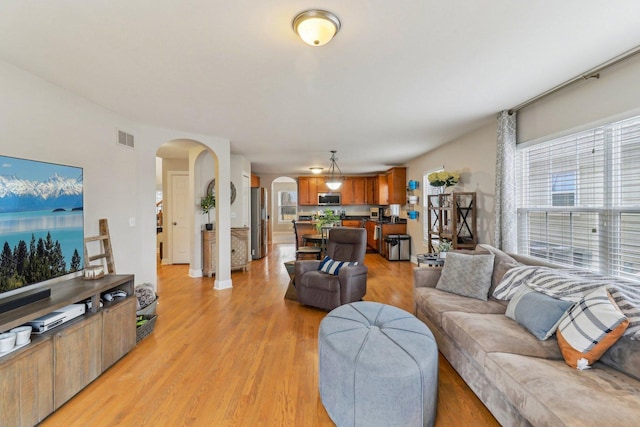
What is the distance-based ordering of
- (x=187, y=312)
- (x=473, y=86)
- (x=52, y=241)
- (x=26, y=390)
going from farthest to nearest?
(x=187, y=312), (x=473, y=86), (x=52, y=241), (x=26, y=390)

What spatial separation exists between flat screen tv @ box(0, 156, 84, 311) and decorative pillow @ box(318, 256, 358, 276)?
260 cm

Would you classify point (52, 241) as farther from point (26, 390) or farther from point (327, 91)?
point (327, 91)

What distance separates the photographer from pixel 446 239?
455 cm

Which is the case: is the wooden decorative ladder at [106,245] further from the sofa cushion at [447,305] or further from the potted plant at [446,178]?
the potted plant at [446,178]

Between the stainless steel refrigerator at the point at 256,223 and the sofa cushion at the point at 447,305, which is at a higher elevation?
the stainless steel refrigerator at the point at 256,223

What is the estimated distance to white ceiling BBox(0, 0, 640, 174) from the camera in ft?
5.41

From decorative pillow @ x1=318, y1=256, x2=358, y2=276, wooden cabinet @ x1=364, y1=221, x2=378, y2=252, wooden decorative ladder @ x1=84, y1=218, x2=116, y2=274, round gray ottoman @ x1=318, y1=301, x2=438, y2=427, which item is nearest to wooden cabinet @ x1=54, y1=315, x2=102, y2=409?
wooden decorative ladder @ x1=84, y1=218, x2=116, y2=274

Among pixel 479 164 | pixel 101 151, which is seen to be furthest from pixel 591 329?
pixel 101 151

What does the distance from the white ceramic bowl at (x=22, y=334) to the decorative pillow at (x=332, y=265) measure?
2798 millimetres

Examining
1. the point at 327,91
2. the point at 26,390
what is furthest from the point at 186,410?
the point at 327,91

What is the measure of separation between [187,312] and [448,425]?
3147 millimetres

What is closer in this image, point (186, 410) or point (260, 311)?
point (186, 410)

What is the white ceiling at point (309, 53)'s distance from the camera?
5.41 ft

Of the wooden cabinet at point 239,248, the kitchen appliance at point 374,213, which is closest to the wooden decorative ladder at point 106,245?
the wooden cabinet at point 239,248
